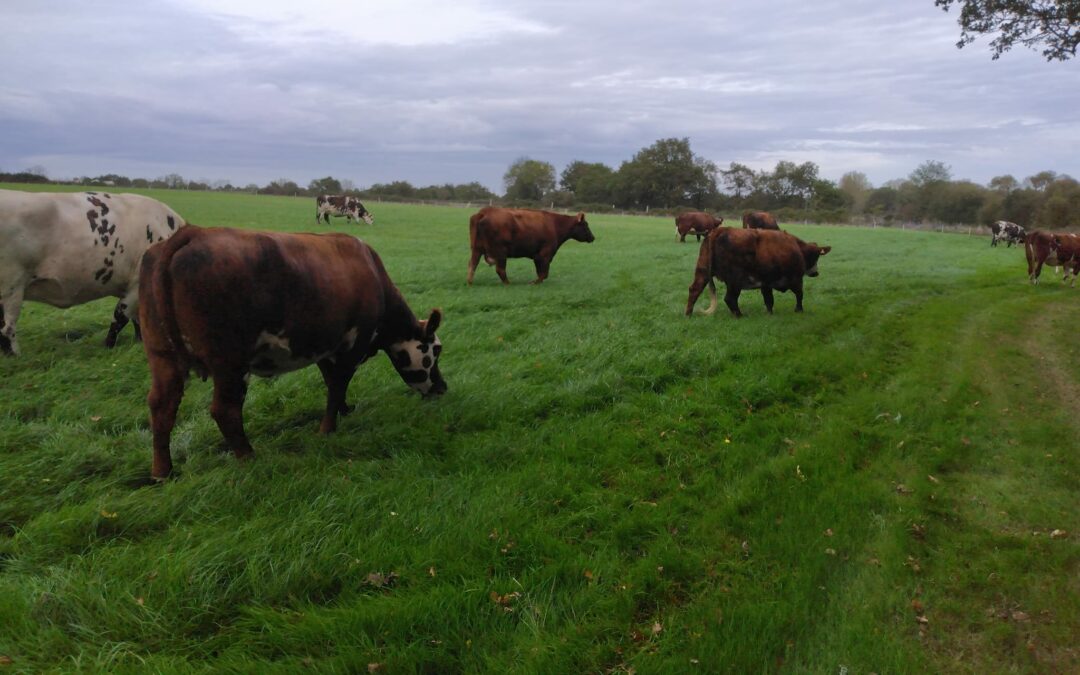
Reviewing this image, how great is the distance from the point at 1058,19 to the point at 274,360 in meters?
14.9

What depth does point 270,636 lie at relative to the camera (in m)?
3.03

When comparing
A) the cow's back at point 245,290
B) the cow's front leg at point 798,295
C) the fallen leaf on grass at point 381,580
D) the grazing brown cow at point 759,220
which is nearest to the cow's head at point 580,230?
the cow's front leg at point 798,295

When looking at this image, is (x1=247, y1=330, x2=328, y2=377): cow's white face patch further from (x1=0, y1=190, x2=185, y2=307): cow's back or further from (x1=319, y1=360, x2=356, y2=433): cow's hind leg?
(x1=0, y1=190, x2=185, y2=307): cow's back

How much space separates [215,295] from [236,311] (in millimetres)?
170

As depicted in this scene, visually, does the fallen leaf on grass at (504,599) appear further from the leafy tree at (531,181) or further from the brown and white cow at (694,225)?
the leafy tree at (531,181)

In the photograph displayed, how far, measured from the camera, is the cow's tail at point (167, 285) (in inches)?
166

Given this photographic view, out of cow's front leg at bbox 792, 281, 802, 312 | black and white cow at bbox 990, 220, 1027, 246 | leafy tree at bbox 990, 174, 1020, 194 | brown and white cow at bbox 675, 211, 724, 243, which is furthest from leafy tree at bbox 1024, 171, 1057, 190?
cow's front leg at bbox 792, 281, 802, 312

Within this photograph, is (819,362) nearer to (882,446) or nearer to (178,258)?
(882,446)

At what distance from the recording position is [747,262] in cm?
1080

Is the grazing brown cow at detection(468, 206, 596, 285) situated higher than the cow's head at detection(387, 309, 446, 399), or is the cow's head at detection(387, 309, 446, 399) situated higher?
the grazing brown cow at detection(468, 206, 596, 285)

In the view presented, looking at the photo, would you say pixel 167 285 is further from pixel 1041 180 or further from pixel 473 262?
pixel 1041 180

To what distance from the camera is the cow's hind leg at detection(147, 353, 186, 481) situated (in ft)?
14.7

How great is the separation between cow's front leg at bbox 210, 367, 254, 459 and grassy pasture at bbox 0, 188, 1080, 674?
0.21 metres

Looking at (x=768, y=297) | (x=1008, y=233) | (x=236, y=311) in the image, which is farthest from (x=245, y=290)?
(x=1008, y=233)
